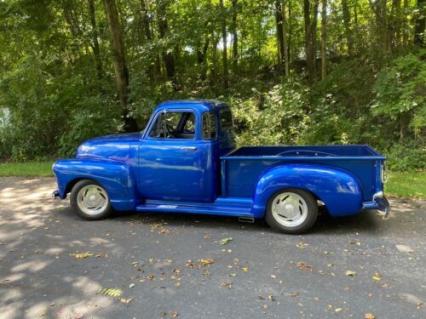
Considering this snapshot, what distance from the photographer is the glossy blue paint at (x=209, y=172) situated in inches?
218

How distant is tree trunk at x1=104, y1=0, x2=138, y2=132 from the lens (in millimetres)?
13047

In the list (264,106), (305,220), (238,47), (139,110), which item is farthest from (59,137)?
(305,220)

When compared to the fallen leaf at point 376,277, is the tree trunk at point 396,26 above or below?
above

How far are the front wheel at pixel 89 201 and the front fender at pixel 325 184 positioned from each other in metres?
2.65

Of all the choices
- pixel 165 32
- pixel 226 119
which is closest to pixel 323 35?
pixel 165 32

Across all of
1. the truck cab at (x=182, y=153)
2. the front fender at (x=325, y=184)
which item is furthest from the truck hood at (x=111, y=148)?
the front fender at (x=325, y=184)

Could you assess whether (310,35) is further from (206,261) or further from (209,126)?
(206,261)

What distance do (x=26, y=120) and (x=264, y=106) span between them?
24.1 feet

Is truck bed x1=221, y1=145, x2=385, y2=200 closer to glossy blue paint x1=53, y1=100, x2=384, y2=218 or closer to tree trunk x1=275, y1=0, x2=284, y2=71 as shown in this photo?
glossy blue paint x1=53, y1=100, x2=384, y2=218

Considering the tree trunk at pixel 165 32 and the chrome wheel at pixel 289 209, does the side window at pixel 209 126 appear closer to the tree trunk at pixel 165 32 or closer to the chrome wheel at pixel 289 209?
the chrome wheel at pixel 289 209

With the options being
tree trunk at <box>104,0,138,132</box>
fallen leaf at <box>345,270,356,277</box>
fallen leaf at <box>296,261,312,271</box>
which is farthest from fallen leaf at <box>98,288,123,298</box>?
tree trunk at <box>104,0,138,132</box>

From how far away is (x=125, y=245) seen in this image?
5602 millimetres

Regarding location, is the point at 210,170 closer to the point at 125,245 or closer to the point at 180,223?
the point at 180,223

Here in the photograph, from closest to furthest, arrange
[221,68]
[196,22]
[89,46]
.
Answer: [196,22], [89,46], [221,68]
